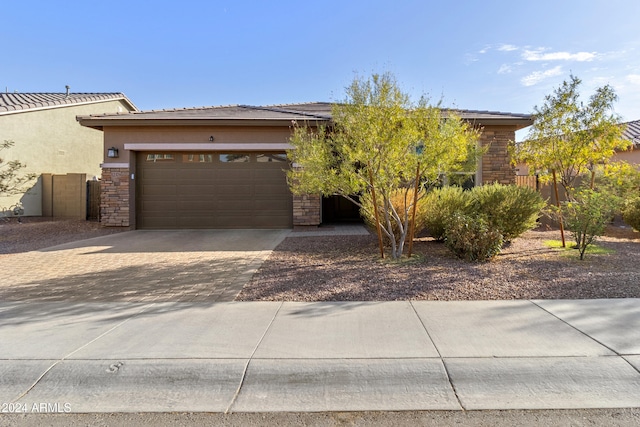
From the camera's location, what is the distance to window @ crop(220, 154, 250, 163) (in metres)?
12.8

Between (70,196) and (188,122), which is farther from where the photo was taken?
(70,196)

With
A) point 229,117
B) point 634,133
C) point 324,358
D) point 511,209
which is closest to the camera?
point 324,358

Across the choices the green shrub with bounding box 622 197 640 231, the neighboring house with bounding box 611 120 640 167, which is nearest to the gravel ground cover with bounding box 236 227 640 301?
the green shrub with bounding box 622 197 640 231

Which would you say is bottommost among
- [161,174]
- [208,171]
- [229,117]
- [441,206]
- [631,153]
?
[441,206]

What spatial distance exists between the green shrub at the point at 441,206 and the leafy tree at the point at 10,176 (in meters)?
13.6

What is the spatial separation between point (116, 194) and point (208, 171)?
319cm

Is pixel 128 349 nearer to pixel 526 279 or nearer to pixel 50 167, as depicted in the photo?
pixel 526 279

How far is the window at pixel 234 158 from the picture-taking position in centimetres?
1278

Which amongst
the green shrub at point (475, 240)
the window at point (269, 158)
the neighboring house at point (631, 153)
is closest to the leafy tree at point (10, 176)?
the window at point (269, 158)

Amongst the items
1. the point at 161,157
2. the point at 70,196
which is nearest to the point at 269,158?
the point at 161,157

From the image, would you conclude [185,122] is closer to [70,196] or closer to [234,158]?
[234,158]

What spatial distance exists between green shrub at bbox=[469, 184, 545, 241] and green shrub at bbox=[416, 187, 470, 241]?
367mm

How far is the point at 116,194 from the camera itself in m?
12.5

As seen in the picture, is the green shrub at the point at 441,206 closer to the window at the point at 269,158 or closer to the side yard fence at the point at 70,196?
the window at the point at 269,158
